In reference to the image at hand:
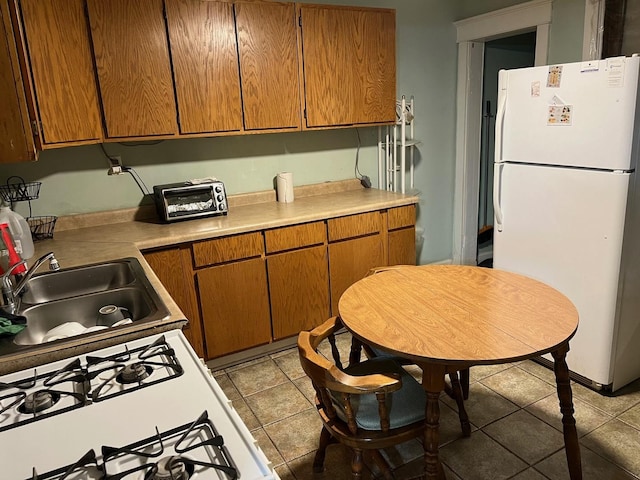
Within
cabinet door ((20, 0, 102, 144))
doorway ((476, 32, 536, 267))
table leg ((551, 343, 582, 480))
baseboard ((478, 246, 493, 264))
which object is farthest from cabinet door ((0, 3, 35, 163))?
baseboard ((478, 246, 493, 264))

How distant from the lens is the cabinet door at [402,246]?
327 cm

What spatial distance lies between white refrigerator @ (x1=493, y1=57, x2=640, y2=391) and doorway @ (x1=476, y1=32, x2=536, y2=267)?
1.88 meters

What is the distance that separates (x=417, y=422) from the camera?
5.32 ft

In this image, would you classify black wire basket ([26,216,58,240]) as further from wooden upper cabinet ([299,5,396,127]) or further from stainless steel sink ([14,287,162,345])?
wooden upper cabinet ([299,5,396,127])

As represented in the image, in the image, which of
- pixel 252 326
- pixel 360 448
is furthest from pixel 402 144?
pixel 360 448

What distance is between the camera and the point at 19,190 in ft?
8.40

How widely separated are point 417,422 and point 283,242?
1.47 metres

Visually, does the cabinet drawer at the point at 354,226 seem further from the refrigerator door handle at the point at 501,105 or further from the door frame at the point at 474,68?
the door frame at the point at 474,68

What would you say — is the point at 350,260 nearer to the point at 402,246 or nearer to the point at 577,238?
the point at 402,246

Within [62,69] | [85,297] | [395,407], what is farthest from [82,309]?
[62,69]

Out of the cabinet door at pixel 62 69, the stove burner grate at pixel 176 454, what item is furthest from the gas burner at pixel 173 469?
the cabinet door at pixel 62 69

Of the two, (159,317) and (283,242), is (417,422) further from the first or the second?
(283,242)

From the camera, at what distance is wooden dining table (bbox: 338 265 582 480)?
1.46 meters

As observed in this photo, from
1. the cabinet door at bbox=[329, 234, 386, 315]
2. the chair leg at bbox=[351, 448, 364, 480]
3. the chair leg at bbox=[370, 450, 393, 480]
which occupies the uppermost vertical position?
the cabinet door at bbox=[329, 234, 386, 315]
